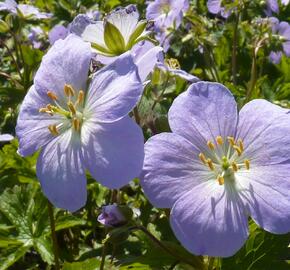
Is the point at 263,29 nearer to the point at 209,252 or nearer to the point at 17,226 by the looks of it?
the point at 17,226

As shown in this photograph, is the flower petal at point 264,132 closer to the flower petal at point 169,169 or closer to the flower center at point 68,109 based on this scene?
the flower petal at point 169,169

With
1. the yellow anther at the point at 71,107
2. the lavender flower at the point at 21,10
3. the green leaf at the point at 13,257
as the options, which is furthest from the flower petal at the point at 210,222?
the lavender flower at the point at 21,10

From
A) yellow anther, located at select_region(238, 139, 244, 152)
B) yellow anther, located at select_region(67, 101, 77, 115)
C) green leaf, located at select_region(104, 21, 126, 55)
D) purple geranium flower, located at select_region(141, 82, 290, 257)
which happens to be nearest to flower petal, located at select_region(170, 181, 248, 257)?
purple geranium flower, located at select_region(141, 82, 290, 257)

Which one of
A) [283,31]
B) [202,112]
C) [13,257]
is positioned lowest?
[13,257]

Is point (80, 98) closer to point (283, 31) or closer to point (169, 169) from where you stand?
point (169, 169)

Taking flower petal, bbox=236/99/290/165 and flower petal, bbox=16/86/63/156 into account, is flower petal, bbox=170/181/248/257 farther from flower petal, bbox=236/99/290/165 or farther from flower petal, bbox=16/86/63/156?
flower petal, bbox=16/86/63/156

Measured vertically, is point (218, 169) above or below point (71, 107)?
below

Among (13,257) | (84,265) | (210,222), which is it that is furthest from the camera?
(13,257)

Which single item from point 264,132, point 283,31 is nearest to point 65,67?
point 264,132
